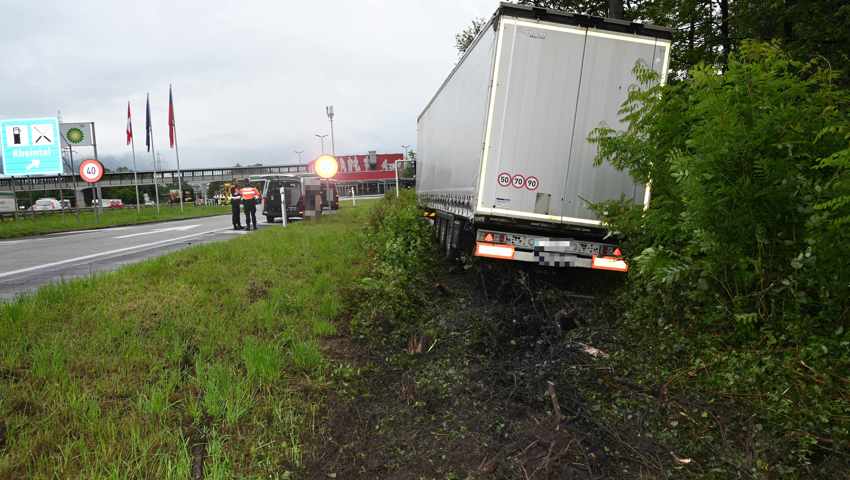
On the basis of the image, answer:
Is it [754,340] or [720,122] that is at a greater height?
[720,122]

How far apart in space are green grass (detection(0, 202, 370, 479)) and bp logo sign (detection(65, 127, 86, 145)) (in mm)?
33193

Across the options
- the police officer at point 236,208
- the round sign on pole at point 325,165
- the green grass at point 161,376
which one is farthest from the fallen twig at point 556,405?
the police officer at point 236,208

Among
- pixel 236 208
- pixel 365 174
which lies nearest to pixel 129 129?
pixel 236 208

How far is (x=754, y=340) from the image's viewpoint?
149 inches

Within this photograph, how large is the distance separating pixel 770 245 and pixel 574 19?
11.2 ft

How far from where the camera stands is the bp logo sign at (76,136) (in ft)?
110

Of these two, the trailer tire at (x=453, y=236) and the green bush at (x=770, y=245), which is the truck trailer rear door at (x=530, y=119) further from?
the trailer tire at (x=453, y=236)

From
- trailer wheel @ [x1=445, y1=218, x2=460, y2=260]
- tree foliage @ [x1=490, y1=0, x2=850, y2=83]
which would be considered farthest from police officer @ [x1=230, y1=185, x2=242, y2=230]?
trailer wheel @ [x1=445, y1=218, x2=460, y2=260]

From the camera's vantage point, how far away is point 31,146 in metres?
32.6

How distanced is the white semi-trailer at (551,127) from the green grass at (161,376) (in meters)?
2.36

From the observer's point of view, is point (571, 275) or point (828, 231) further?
point (571, 275)

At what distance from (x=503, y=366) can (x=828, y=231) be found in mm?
2326

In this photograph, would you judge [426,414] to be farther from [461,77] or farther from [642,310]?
[461,77]

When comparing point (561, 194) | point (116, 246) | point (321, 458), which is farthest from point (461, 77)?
point (116, 246)
